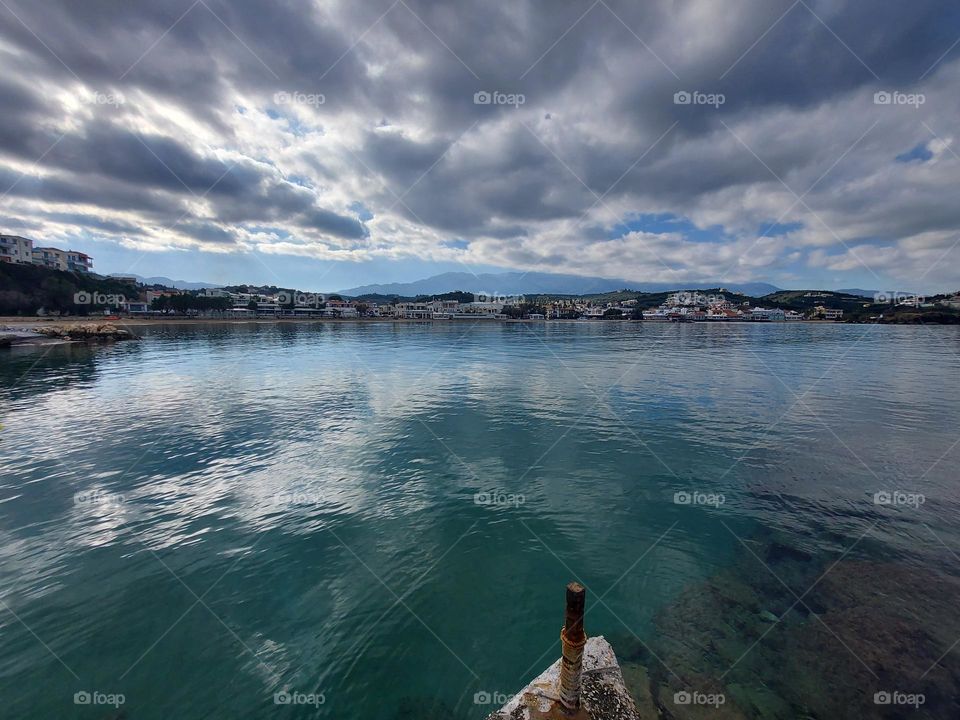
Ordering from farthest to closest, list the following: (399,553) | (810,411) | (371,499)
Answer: (810,411), (371,499), (399,553)

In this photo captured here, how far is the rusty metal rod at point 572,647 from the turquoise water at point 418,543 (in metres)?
2.63

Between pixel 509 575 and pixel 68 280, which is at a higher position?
pixel 68 280

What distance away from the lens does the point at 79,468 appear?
1547 cm

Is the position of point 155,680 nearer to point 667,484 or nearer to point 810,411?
point 667,484

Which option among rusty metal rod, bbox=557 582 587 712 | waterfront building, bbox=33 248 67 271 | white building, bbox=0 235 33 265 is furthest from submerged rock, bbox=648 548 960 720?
waterfront building, bbox=33 248 67 271

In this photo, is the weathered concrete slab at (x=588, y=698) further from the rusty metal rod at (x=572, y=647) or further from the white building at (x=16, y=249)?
the white building at (x=16, y=249)

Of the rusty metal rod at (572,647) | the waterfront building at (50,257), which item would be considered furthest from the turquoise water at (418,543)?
the waterfront building at (50,257)

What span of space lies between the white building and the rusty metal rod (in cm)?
18464

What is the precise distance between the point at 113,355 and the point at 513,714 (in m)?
67.4

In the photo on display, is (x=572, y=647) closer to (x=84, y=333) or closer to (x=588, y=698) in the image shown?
(x=588, y=698)

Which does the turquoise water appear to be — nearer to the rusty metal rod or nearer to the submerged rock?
the submerged rock

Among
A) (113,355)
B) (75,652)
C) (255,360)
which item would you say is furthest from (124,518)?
(113,355)

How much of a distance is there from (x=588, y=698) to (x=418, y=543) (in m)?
6.68

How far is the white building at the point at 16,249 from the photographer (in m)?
119
